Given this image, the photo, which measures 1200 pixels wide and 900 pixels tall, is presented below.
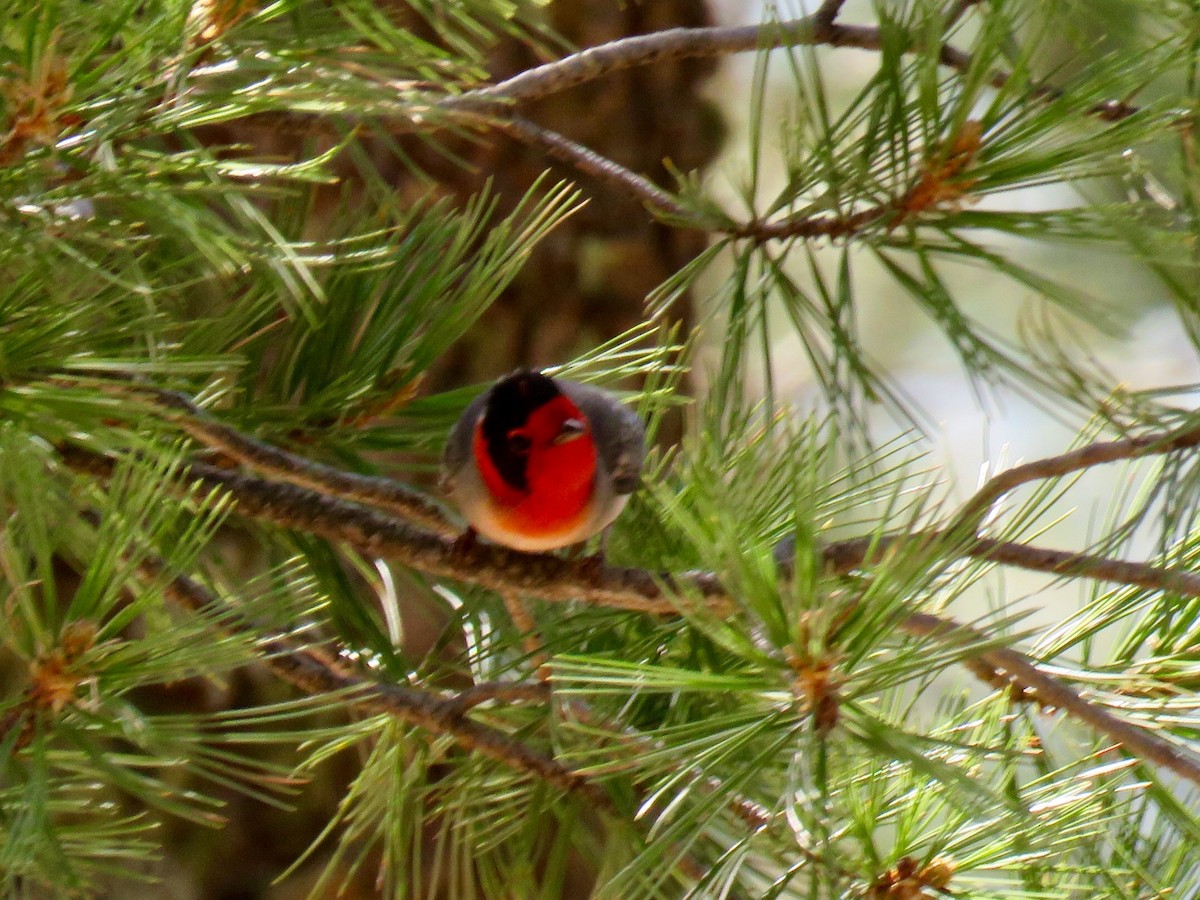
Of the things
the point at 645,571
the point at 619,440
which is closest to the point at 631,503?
the point at 619,440

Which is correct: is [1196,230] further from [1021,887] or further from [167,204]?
[167,204]

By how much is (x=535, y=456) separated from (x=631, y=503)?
3.2 inches

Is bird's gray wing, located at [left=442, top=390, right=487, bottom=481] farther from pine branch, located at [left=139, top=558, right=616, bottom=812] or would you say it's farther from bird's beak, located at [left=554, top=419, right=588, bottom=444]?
pine branch, located at [left=139, top=558, right=616, bottom=812]

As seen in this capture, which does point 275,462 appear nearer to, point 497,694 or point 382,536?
point 382,536

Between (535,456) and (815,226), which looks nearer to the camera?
(815,226)

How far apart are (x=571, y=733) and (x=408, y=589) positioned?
93cm

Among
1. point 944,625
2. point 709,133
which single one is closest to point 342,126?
point 944,625

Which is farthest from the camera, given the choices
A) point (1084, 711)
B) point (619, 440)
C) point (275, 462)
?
point (619, 440)

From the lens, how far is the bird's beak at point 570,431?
2.90ft

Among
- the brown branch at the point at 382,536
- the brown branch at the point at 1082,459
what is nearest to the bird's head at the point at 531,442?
the brown branch at the point at 382,536

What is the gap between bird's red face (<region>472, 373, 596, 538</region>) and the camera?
2.86 ft

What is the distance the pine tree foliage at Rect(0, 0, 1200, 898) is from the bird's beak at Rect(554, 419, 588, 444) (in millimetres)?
55

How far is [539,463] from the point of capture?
0.91m

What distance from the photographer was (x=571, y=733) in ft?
2.78
